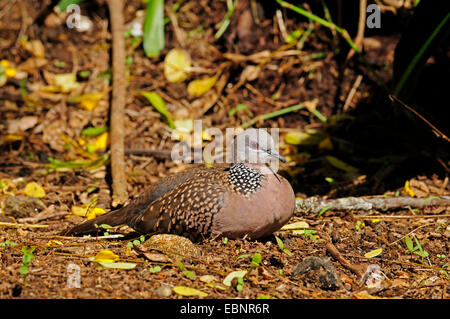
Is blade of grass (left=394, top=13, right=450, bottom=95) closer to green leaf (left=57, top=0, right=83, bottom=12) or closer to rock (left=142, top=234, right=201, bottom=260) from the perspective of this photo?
rock (left=142, top=234, right=201, bottom=260)

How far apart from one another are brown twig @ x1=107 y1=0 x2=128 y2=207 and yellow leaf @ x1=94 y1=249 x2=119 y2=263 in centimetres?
132

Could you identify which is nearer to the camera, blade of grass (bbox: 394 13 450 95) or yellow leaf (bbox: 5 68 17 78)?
blade of grass (bbox: 394 13 450 95)

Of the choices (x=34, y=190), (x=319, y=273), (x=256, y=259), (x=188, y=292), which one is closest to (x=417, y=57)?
(x=319, y=273)

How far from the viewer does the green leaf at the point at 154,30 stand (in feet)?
24.2

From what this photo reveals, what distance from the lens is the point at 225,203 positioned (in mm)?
3971

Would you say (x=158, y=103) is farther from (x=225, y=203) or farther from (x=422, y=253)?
(x=422, y=253)

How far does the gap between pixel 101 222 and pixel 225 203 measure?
1248mm

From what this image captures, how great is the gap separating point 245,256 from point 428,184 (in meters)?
2.68

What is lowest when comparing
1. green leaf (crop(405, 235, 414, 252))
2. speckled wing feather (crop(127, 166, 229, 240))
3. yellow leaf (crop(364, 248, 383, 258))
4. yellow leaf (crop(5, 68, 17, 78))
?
yellow leaf (crop(364, 248, 383, 258))

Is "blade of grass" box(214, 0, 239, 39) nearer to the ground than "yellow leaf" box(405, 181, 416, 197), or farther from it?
farther from it

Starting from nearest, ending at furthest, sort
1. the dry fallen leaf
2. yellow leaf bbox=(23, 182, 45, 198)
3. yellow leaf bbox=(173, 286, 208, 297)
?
yellow leaf bbox=(173, 286, 208, 297), yellow leaf bbox=(23, 182, 45, 198), the dry fallen leaf

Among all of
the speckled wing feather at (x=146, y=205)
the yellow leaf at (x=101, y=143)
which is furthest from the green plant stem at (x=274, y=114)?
the speckled wing feather at (x=146, y=205)

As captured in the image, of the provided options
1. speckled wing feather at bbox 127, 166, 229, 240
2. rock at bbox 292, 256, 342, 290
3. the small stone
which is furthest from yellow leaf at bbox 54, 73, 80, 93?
rock at bbox 292, 256, 342, 290

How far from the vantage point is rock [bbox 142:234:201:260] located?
12.2 ft
